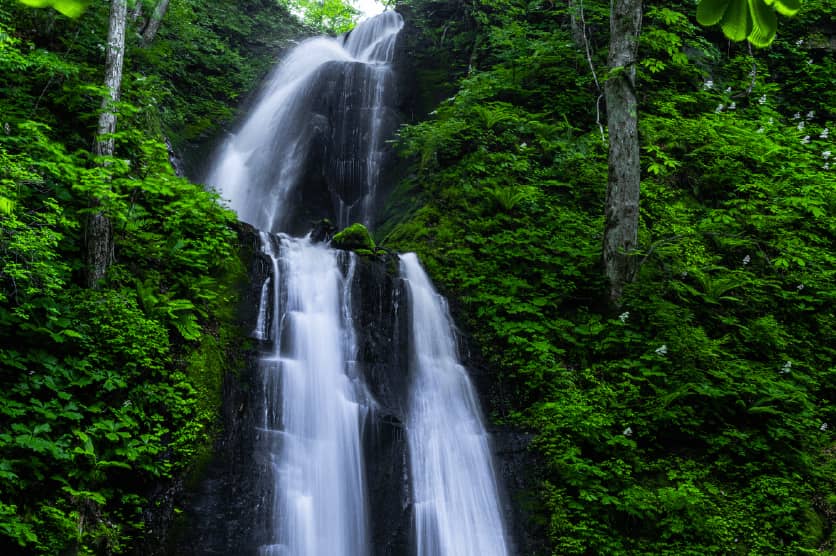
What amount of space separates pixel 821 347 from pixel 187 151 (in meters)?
12.1

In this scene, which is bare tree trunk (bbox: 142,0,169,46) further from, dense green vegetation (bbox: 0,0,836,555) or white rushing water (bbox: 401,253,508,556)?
white rushing water (bbox: 401,253,508,556)

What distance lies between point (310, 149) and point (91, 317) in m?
7.98

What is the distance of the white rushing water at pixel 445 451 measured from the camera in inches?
225

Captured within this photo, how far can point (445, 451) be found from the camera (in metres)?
6.36

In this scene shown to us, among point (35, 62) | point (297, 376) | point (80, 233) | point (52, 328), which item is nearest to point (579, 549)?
point (297, 376)

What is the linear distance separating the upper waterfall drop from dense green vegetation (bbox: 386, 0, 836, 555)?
1379mm

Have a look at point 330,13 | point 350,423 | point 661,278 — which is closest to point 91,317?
point 350,423

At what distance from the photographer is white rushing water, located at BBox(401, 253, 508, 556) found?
225 inches

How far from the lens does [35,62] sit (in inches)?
219

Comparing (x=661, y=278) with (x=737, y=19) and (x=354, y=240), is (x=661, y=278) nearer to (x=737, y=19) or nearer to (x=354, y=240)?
(x=354, y=240)

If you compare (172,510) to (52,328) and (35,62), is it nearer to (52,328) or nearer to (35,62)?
(52,328)

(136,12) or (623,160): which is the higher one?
(136,12)

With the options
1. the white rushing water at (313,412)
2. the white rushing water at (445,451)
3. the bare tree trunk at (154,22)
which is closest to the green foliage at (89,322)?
the white rushing water at (313,412)

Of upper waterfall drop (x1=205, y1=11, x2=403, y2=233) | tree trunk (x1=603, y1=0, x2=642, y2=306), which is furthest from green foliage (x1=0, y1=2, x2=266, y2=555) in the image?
tree trunk (x1=603, y1=0, x2=642, y2=306)
